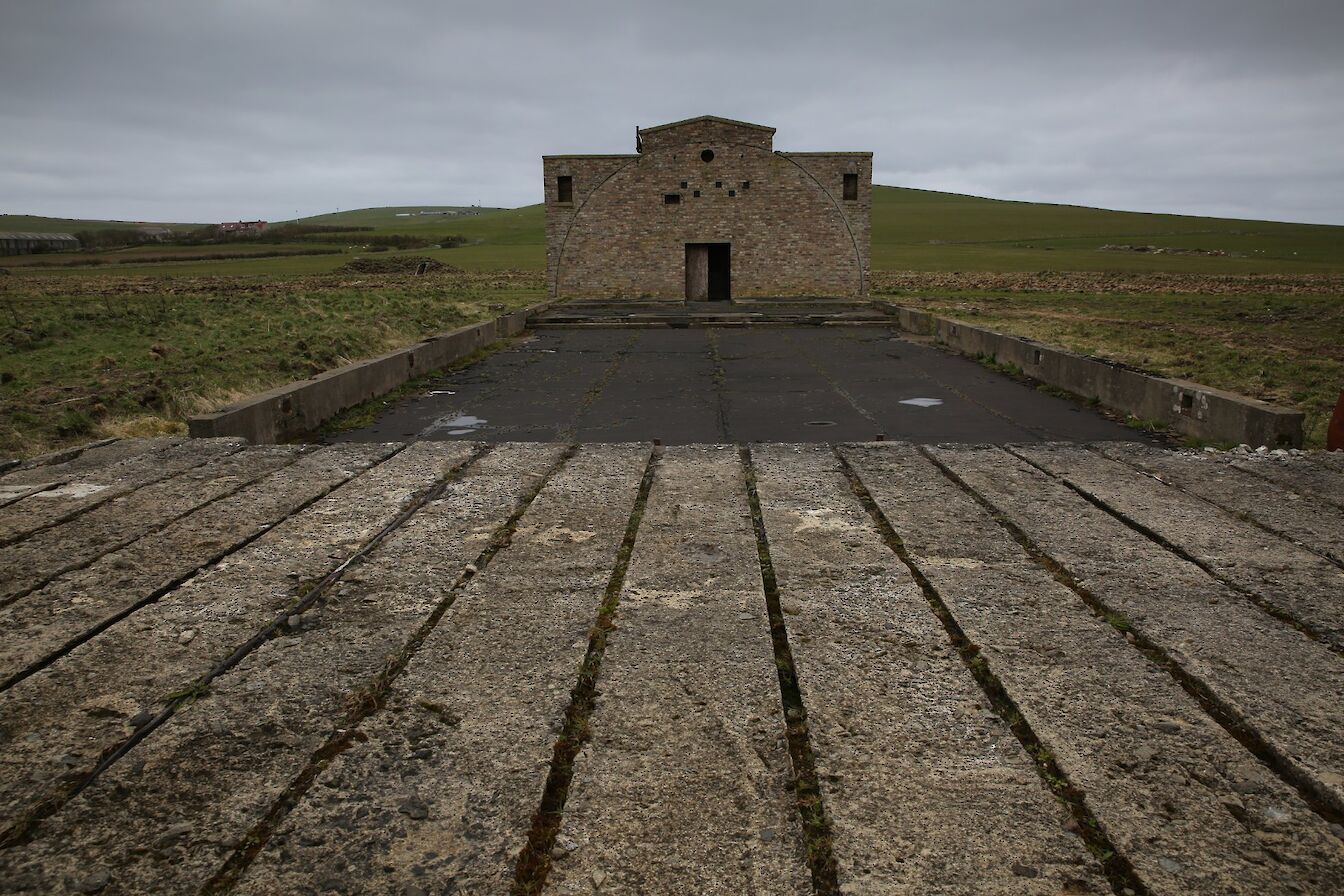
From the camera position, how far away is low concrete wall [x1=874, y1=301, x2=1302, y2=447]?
6.98 metres

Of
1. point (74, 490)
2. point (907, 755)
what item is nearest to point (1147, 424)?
point (907, 755)

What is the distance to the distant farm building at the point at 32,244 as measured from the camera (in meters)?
74.4

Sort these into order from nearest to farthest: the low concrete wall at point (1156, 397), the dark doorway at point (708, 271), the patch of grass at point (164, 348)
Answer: the low concrete wall at point (1156, 397), the patch of grass at point (164, 348), the dark doorway at point (708, 271)

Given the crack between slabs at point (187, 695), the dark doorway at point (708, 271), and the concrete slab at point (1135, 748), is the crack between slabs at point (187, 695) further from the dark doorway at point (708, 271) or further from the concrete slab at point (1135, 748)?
the dark doorway at point (708, 271)

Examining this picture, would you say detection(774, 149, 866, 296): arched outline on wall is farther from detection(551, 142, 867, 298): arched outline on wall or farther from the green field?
the green field

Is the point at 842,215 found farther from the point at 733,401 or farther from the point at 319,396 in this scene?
the point at 319,396

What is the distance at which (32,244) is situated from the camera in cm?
7900

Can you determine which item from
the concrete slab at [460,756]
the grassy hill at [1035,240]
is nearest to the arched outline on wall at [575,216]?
the concrete slab at [460,756]

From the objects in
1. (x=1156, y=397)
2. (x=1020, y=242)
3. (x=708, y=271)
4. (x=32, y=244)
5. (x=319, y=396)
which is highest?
(x=1020, y=242)

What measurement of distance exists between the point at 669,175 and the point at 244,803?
27.2 metres

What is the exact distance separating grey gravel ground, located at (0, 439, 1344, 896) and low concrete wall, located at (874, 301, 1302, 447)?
6.55ft

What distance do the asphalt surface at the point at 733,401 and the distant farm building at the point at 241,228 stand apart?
98515 millimetres

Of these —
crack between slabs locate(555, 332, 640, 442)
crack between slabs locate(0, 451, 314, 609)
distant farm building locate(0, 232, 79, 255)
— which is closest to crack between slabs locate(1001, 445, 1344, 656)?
crack between slabs locate(555, 332, 640, 442)

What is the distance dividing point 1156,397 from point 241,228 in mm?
116335
